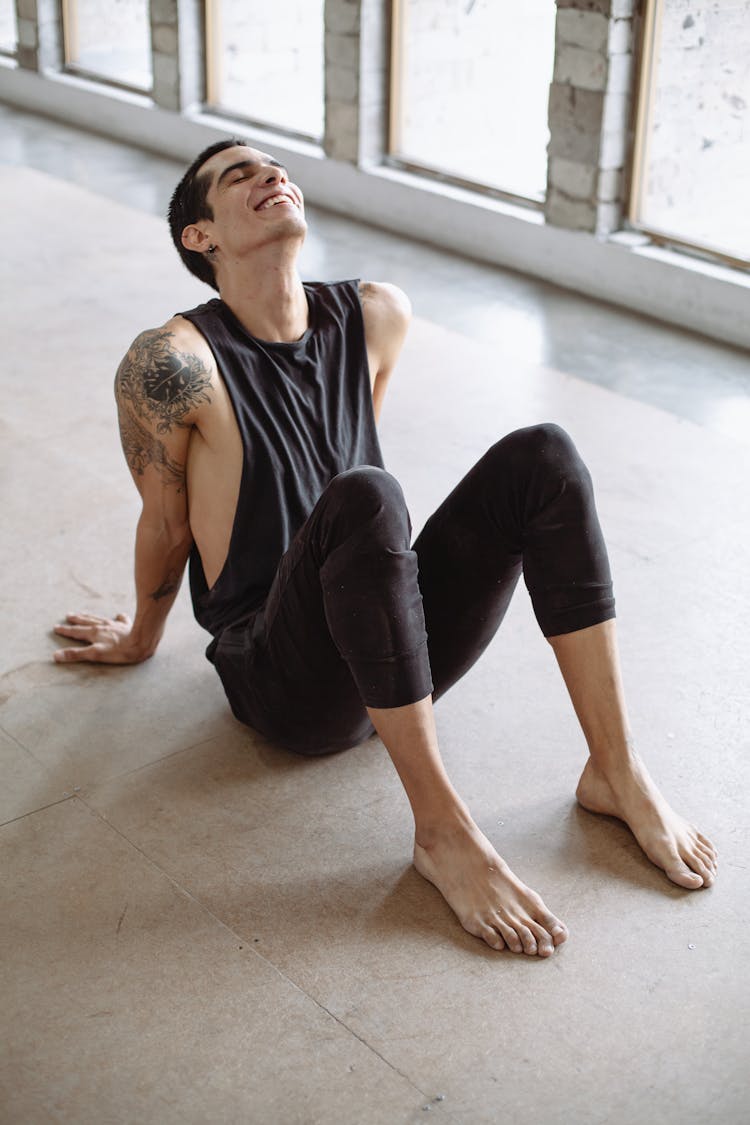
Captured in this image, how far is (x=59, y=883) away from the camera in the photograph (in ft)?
7.56

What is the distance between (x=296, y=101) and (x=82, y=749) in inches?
215

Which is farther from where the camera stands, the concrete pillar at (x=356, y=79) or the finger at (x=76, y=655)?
the concrete pillar at (x=356, y=79)

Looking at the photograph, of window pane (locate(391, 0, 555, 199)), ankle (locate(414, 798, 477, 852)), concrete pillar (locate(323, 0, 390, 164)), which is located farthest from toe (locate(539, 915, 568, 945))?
concrete pillar (locate(323, 0, 390, 164))

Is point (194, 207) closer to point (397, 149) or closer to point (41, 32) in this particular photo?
point (397, 149)

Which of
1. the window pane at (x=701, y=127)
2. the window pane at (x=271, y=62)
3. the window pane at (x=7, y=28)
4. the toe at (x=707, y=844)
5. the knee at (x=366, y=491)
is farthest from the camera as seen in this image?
the window pane at (x=7, y=28)

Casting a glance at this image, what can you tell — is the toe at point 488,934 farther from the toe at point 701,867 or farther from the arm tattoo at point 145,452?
the arm tattoo at point 145,452

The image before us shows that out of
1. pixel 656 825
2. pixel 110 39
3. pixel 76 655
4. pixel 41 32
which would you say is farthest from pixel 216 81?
pixel 656 825

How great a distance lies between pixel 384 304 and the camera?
2607 millimetres

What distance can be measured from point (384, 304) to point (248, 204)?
1.07 feet

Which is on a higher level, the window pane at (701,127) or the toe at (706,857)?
the window pane at (701,127)

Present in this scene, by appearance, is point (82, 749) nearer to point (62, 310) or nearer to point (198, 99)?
point (62, 310)

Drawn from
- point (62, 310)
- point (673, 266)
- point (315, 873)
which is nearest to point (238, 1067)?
point (315, 873)

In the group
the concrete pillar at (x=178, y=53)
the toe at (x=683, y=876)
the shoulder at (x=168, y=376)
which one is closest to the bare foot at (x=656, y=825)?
the toe at (x=683, y=876)

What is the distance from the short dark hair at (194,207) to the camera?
2516 millimetres
